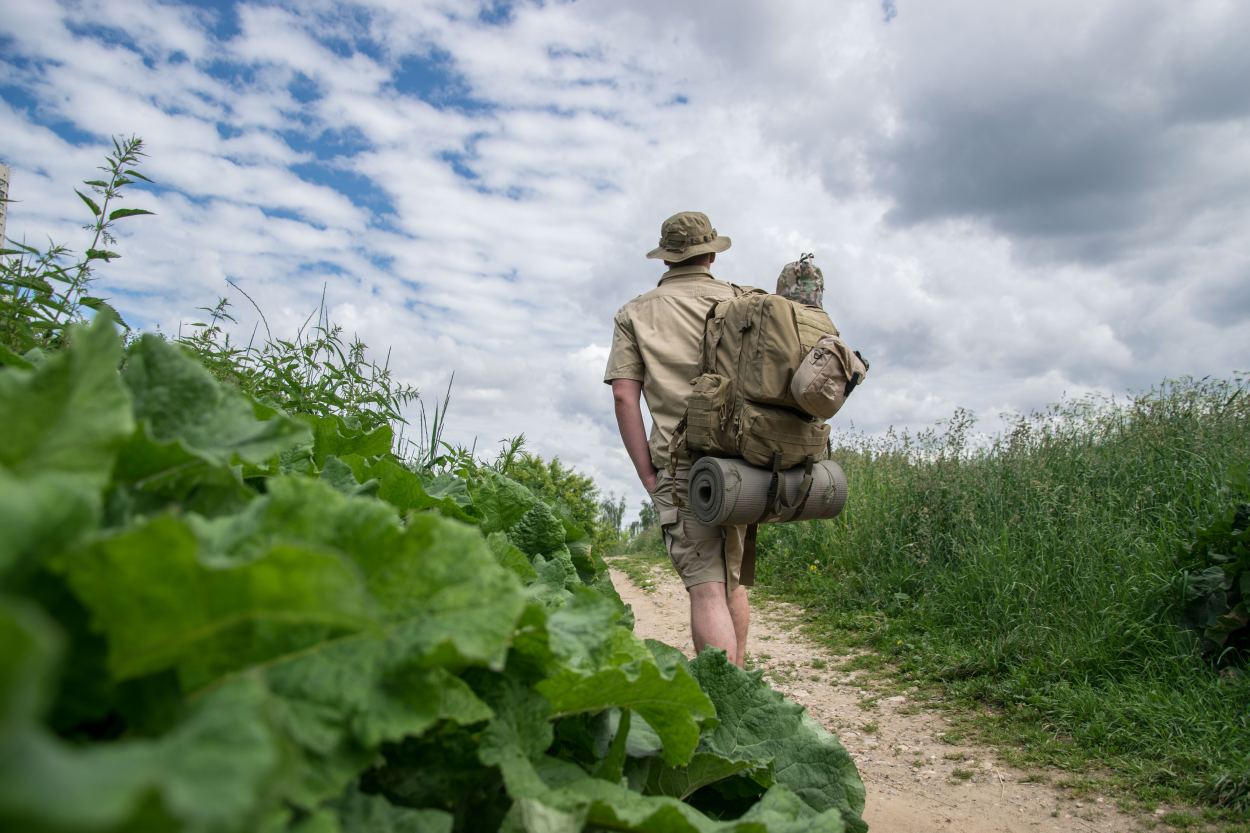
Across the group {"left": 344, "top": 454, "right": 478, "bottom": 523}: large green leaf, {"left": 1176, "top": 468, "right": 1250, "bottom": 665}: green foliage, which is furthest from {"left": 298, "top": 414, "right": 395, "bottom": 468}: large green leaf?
{"left": 1176, "top": 468, "right": 1250, "bottom": 665}: green foliage

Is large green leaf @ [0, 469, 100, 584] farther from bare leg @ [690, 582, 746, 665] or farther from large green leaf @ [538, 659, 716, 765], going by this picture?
bare leg @ [690, 582, 746, 665]

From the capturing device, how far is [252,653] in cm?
67

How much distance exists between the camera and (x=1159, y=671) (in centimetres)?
557

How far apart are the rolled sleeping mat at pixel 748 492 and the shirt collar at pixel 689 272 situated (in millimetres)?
1272

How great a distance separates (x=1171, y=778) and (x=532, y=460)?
6.89m

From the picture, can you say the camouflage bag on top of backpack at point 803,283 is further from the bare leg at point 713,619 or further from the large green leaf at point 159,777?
the large green leaf at point 159,777

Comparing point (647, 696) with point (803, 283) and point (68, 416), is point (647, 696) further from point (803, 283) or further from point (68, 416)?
point (803, 283)

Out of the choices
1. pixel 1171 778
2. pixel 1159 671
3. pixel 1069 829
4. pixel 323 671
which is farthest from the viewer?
pixel 1159 671

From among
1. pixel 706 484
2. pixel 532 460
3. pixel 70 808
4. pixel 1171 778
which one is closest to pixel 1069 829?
pixel 1171 778

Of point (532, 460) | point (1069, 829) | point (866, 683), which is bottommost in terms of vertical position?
point (1069, 829)

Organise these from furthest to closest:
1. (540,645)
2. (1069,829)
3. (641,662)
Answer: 1. (1069,829)
2. (641,662)
3. (540,645)

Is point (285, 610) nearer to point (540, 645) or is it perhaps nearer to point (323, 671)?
point (323, 671)

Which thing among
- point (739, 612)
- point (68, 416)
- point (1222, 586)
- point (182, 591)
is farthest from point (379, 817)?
point (1222, 586)

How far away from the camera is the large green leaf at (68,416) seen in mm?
671
